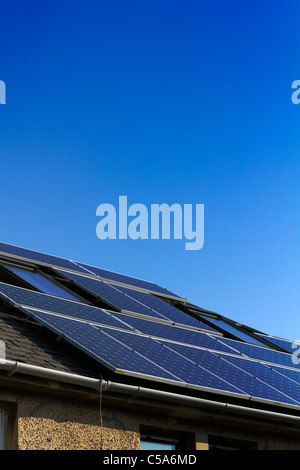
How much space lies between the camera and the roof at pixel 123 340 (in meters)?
11.3

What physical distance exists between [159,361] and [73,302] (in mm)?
2518

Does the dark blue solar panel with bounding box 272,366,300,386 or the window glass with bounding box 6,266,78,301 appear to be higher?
the window glass with bounding box 6,266,78,301

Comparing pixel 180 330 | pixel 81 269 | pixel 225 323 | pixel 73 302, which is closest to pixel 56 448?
pixel 73 302

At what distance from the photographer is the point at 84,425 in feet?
34.6

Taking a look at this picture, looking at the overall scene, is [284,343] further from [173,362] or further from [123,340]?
[123,340]

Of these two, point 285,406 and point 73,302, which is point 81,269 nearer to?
point 73,302

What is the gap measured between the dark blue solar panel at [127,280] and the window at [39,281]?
8.94 ft

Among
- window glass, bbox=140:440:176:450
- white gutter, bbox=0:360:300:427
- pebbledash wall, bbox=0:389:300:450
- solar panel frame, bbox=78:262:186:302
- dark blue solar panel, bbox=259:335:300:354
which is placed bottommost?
window glass, bbox=140:440:176:450

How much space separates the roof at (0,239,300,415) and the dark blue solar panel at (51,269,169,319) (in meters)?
0.04

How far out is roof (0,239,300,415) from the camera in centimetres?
1130

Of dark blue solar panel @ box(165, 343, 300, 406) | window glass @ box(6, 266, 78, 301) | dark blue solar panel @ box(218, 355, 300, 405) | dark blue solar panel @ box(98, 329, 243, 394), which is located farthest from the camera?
window glass @ box(6, 266, 78, 301)

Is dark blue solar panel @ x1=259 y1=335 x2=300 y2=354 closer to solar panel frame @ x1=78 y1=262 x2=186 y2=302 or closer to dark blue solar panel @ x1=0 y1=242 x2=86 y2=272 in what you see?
solar panel frame @ x1=78 y1=262 x2=186 y2=302

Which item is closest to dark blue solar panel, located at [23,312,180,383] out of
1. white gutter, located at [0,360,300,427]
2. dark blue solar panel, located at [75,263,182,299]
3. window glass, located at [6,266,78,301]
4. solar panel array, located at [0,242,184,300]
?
white gutter, located at [0,360,300,427]

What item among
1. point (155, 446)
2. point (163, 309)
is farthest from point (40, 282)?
point (155, 446)
